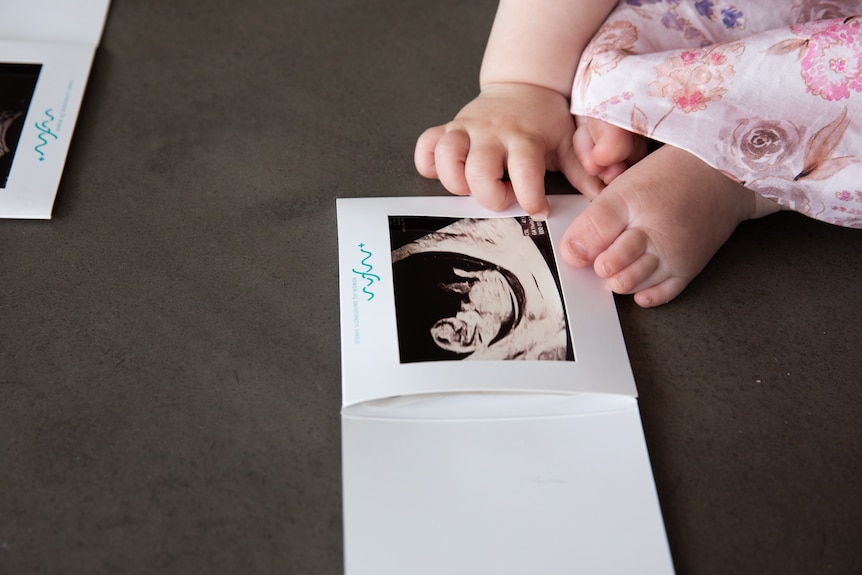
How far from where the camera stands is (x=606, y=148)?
0.66 meters

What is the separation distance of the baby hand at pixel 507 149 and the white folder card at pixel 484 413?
0.12 feet

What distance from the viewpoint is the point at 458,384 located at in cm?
54

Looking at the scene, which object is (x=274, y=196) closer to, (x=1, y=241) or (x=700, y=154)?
(x=1, y=241)

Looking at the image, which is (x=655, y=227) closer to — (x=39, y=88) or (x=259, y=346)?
(x=259, y=346)

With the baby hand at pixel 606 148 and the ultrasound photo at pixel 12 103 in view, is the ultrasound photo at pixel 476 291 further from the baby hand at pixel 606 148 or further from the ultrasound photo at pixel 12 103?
the ultrasound photo at pixel 12 103

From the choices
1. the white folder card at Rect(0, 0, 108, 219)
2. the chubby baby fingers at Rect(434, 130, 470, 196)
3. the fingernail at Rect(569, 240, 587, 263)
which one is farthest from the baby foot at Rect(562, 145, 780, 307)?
the white folder card at Rect(0, 0, 108, 219)

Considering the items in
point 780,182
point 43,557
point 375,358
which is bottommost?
point 43,557

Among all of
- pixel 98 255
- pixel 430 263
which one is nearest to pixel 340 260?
pixel 430 263

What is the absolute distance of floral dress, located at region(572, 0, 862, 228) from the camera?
0.60m

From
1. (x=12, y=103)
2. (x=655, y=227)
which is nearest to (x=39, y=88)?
(x=12, y=103)

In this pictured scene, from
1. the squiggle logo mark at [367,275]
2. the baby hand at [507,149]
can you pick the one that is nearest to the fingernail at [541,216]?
the baby hand at [507,149]

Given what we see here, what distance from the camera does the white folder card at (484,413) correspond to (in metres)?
0.50

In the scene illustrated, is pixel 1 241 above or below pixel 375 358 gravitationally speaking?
above

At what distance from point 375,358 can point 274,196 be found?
211 mm
